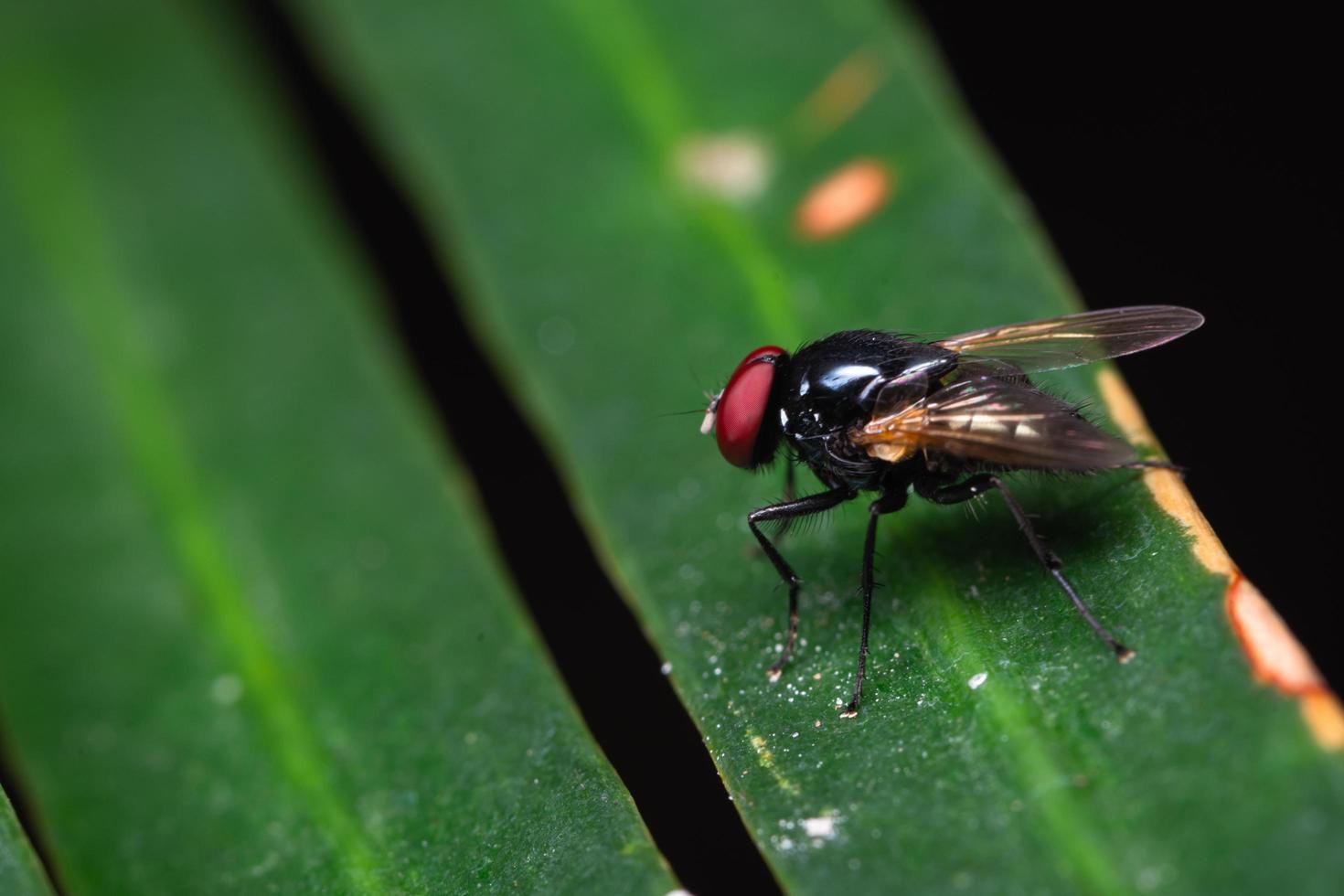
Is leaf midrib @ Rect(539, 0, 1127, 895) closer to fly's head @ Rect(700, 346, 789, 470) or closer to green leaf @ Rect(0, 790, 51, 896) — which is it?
fly's head @ Rect(700, 346, 789, 470)

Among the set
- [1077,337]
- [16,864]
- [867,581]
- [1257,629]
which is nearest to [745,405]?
[867,581]

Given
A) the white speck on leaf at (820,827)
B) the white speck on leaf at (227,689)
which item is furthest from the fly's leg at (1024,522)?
the white speck on leaf at (227,689)

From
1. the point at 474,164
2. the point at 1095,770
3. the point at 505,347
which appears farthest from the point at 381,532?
the point at 1095,770

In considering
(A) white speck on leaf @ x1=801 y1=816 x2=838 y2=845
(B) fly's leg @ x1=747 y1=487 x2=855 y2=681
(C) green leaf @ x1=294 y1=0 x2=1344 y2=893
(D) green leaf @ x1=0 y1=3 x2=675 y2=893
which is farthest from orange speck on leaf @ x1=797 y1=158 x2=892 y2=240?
(A) white speck on leaf @ x1=801 y1=816 x2=838 y2=845

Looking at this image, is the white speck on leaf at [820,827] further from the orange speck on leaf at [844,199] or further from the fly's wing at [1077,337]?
the orange speck on leaf at [844,199]

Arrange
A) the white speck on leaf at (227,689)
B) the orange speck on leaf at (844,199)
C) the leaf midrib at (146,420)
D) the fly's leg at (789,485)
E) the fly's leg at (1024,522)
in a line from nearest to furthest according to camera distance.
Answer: the fly's leg at (1024,522), the leaf midrib at (146,420), the white speck on leaf at (227,689), the fly's leg at (789,485), the orange speck on leaf at (844,199)
